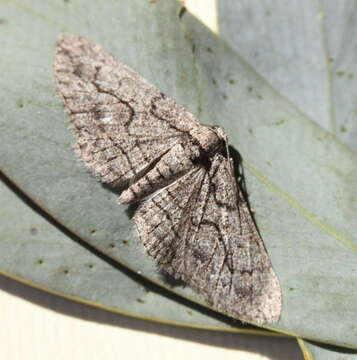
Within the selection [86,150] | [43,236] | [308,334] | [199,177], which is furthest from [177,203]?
[308,334]

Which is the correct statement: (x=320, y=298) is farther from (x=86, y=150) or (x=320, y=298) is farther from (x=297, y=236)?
(x=86, y=150)

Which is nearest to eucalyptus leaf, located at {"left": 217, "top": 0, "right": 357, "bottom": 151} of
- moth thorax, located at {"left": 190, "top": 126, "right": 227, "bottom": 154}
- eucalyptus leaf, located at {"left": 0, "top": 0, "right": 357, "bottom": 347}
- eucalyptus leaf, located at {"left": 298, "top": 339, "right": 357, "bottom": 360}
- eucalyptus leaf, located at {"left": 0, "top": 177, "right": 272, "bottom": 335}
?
eucalyptus leaf, located at {"left": 0, "top": 0, "right": 357, "bottom": 347}

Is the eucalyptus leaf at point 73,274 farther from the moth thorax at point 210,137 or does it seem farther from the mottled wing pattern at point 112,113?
the moth thorax at point 210,137

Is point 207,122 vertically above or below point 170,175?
above

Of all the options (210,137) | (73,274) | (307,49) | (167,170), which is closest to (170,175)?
(167,170)

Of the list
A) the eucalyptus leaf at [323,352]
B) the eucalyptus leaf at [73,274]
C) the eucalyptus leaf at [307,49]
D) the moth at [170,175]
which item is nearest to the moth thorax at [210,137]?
the moth at [170,175]

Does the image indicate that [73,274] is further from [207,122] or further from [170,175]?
[207,122]

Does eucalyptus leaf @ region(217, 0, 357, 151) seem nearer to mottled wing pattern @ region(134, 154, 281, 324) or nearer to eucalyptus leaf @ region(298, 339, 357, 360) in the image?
mottled wing pattern @ region(134, 154, 281, 324)
